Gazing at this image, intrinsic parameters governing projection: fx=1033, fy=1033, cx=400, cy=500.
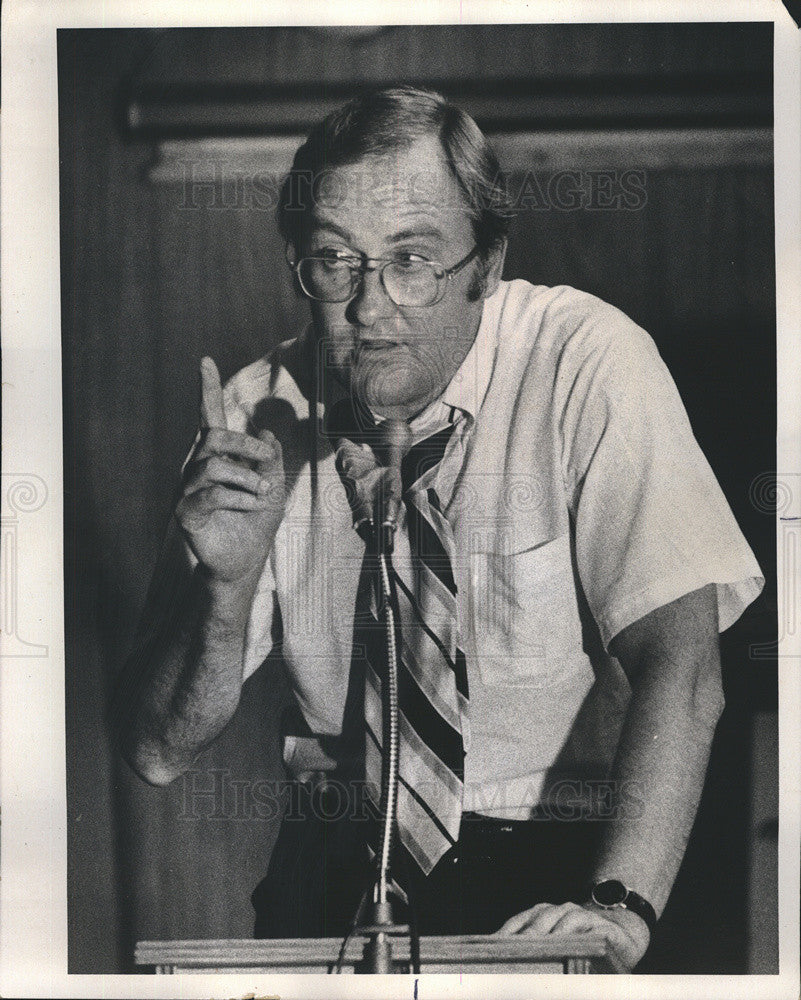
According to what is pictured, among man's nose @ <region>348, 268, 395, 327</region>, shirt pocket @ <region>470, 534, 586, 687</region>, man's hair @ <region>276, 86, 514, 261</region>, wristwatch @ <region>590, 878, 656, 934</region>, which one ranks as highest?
man's hair @ <region>276, 86, 514, 261</region>

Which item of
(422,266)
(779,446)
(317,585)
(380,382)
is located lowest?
(317,585)

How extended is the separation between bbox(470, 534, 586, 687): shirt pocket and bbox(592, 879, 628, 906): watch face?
0.37 meters

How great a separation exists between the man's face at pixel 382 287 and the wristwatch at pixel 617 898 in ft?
3.03

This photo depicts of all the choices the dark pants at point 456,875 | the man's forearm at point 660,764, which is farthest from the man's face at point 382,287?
the dark pants at point 456,875

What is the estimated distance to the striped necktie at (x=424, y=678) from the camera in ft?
6.14

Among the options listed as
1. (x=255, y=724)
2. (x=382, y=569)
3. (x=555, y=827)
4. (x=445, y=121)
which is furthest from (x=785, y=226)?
(x=255, y=724)

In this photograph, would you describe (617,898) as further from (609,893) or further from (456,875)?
(456,875)

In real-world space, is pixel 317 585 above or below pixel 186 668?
above

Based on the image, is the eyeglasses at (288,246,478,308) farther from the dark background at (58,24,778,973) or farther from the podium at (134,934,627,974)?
the podium at (134,934,627,974)

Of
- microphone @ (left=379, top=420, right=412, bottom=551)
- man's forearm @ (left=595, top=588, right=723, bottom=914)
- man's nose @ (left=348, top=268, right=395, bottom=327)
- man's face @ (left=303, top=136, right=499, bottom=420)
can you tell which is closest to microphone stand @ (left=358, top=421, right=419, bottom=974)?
microphone @ (left=379, top=420, right=412, bottom=551)

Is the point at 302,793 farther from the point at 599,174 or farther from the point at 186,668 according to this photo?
the point at 599,174

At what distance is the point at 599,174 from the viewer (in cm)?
194

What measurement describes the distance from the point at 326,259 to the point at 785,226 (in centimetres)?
86

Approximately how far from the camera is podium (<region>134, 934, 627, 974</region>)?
6.11 feet
